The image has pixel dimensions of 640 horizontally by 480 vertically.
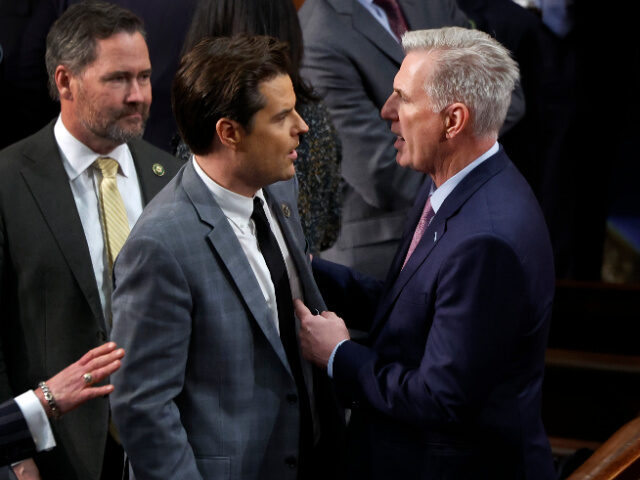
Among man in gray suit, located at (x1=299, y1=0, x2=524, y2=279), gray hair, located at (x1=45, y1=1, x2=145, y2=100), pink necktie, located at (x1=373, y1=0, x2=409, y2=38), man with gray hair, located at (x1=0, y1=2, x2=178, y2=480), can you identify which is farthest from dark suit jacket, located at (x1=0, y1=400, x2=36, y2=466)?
pink necktie, located at (x1=373, y1=0, x2=409, y2=38)

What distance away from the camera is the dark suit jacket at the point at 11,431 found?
226 cm

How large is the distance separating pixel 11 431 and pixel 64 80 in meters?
1.03

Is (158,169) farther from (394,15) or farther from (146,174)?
(394,15)

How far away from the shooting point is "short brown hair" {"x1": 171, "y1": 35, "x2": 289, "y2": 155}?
2.15 meters

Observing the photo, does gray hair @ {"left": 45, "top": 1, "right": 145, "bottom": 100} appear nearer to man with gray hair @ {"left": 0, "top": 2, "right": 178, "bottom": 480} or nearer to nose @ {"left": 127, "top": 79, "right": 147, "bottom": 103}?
man with gray hair @ {"left": 0, "top": 2, "right": 178, "bottom": 480}

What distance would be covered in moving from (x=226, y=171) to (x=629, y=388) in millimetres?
2585

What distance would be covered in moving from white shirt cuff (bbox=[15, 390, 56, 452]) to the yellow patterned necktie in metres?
0.53

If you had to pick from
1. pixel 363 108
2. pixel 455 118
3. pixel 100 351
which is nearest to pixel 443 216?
pixel 455 118

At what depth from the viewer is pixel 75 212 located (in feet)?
8.76

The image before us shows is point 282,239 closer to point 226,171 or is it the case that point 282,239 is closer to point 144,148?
point 226,171

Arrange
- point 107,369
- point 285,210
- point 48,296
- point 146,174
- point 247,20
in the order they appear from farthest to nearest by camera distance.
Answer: point 247,20
point 146,174
point 48,296
point 285,210
point 107,369

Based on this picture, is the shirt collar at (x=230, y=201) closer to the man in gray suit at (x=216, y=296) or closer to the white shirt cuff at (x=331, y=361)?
the man in gray suit at (x=216, y=296)

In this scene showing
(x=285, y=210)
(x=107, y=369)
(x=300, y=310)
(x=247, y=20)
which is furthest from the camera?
(x=247, y=20)

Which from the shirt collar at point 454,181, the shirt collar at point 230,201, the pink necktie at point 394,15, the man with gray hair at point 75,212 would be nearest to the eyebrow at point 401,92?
the shirt collar at point 454,181
